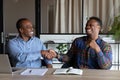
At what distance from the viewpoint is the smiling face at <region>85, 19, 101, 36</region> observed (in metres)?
3.29

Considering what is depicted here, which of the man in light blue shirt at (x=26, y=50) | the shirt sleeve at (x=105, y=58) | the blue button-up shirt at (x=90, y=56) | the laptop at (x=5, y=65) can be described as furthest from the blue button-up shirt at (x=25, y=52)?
the shirt sleeve at (x=105, y=58)

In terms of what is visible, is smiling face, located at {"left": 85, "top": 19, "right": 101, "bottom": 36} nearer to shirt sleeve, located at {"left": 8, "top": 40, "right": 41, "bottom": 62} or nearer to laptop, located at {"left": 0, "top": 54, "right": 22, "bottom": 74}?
shirt sleeve, located at {"left": 8, "top": 40, "right": 41, "bottom": 62}

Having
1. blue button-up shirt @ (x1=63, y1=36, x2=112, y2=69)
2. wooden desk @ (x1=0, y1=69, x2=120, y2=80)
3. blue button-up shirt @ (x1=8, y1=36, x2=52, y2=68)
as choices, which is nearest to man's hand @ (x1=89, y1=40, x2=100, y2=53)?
blue button-up shirt @ (x1=63, y1=36, x2=112, y2=69)

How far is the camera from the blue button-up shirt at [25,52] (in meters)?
3.34

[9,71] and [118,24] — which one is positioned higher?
[118,24]

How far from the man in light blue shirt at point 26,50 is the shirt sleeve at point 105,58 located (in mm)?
599

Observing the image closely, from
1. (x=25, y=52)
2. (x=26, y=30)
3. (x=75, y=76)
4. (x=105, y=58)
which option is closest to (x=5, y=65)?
(x=75, y=76)

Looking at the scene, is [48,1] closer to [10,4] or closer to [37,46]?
[10,4]

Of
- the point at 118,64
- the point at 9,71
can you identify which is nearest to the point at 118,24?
the point at 9,71

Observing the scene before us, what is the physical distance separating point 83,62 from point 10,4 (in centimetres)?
347

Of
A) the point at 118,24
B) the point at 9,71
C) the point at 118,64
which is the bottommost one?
the point at 118,64

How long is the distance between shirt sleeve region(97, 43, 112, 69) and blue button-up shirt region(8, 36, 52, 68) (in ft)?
2.31

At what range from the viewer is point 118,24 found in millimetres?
1986

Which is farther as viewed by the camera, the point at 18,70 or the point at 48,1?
the point at 48,1
